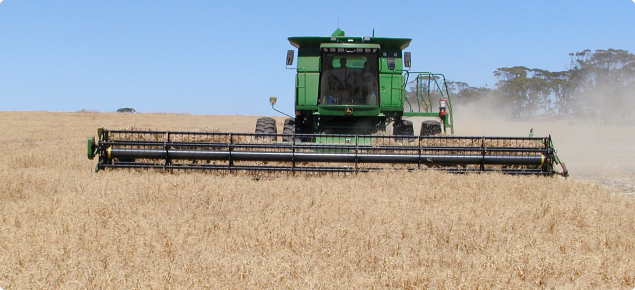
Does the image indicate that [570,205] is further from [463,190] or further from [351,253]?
[351,253]

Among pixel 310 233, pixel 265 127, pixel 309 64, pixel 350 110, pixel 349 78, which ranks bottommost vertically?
pixel 310 233

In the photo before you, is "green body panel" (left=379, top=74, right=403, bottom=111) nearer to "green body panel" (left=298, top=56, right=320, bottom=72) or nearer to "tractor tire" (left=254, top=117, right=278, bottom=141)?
"green body panel" (left=298, top=56, right=320, bottom=72)

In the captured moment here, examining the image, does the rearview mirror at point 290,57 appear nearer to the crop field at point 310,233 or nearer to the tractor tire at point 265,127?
the tractor tire at point 265,127

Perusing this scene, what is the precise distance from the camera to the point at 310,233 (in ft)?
14.8

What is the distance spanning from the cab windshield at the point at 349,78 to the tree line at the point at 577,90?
108 ft

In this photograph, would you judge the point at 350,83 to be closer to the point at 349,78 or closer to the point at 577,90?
the point at 349,78

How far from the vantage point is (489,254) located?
157 inches

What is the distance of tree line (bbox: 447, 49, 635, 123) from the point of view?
44406 millimetres

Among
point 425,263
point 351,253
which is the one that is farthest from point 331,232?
point 425,263

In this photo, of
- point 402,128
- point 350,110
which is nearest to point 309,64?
point 350,110

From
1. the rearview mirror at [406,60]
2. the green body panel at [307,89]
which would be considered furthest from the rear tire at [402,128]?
the green body panel at [307,89]

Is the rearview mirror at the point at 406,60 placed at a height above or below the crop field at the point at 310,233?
above

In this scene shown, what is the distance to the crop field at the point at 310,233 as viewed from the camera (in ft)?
11.5

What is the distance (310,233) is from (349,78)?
6.81 metres
